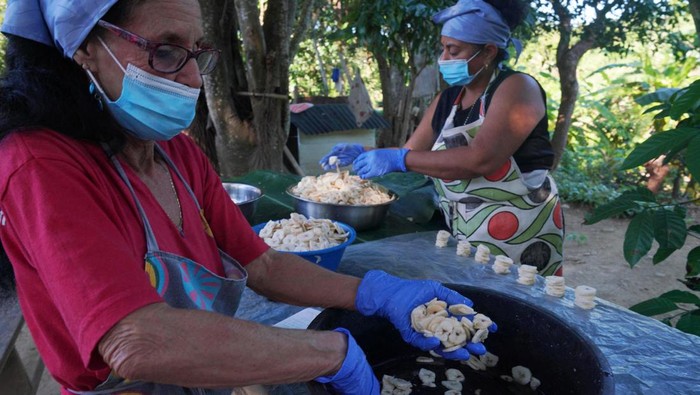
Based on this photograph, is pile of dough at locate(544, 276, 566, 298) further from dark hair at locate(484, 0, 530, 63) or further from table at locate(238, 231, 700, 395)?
dark hair at locate(484, 0, 530, 63)

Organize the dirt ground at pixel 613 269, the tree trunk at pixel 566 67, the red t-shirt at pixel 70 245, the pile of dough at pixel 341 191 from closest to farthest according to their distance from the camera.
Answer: the red t-shirt at pixel 70 245 → the pile of dough at pixel 341 191 → the dirt ground at pixel 613 269 → the tree trunk at pixel 566 67

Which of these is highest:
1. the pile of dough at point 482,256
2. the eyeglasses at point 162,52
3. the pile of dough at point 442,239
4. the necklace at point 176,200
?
the eyeglasses at point 162,52

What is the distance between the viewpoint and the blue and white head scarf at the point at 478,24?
2309mm

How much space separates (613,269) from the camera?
215 inches

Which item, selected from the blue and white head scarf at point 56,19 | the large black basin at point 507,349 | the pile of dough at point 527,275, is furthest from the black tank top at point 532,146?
the blue and white head scarf at point 56,19

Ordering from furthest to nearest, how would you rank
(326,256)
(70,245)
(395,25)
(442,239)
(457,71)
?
1. (395,25)
2. (457,71)
3. (442,239)
4. (326,256)
5. (70,245)

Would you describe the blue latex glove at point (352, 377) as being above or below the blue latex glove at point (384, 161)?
below

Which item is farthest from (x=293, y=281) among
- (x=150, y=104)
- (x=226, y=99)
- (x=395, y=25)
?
(x=226, y=99)

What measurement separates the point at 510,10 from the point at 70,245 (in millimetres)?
2260

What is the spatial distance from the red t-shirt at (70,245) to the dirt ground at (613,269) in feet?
15.8

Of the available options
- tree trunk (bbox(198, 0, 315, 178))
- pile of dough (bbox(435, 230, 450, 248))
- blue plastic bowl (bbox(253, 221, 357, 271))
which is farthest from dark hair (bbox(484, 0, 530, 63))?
tree trunk (bbox(198, 0, 315, 178))

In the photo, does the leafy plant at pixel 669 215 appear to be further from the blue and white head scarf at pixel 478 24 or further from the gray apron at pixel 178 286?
the gray apron at pixel 178 286

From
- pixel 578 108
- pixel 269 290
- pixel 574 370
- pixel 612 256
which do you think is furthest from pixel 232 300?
pixel 578 108

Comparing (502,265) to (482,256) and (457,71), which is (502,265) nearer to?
(482,256)
